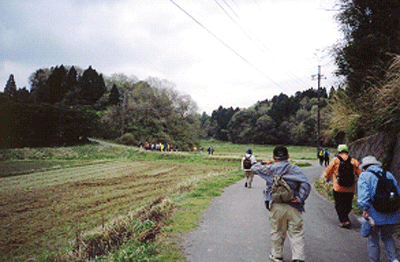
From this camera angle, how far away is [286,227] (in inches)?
141

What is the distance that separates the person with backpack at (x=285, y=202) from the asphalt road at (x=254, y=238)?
2.02ft

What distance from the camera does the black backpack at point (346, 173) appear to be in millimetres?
5203

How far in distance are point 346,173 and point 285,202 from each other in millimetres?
2614

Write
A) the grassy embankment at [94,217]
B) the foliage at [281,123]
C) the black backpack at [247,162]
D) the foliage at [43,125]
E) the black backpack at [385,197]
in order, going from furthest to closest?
the foliage at [281,123] → the foliage at [43,125] → the black backpack at [247,162] → the grassy embankment at [94,217] → the black backpack at [385,197]

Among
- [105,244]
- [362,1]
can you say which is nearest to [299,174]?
[105,244]

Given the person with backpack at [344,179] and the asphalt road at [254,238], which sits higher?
the person with backpack at [344,179]

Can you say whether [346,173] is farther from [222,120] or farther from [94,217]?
[222,120]

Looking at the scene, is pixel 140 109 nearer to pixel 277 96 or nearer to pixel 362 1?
pixel 362 1

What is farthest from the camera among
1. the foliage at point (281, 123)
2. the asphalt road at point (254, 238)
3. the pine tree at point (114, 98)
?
the foliage at point (281, 123)

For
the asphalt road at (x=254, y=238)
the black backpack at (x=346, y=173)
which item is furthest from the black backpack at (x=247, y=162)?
the black backpack at (x=346, y=173)

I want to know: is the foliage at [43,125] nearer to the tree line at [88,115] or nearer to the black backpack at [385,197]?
the tree line at [88,115]

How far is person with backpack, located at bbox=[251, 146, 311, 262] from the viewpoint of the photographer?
348cm

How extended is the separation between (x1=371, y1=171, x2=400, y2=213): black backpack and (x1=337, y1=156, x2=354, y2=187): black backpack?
6.26ft

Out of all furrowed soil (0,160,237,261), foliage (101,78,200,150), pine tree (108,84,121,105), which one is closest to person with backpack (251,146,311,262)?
furrowed soil (0,160,237,261)
